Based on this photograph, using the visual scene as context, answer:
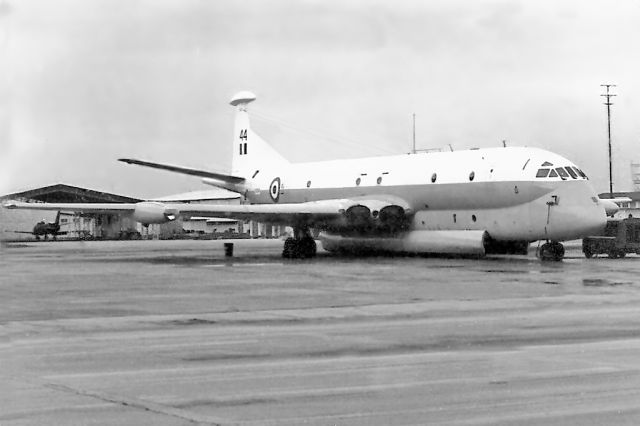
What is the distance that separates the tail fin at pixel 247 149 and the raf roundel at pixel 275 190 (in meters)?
2.15

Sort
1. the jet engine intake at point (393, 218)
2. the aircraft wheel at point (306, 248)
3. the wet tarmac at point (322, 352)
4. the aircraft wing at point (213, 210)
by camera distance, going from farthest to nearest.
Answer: the aircraft wheel at point (306, 248)
the jet engine intake at point (393, 218)
the aircraft wing at point (213, 210)
the wet tarmac at point (322, 352)

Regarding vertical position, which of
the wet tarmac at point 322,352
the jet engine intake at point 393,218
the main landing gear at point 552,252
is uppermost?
the jet engine intake at point 393,218

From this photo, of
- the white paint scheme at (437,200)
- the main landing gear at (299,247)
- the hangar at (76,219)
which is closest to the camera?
the white paint scheme at (437,200)

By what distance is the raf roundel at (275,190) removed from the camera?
4684 cm

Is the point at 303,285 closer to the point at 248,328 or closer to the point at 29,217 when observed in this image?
the point at 248,328

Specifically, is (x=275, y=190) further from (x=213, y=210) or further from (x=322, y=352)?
(x=322, y=352)

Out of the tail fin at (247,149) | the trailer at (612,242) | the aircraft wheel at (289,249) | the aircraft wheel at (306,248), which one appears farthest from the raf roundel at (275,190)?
the trailer at (612,242)

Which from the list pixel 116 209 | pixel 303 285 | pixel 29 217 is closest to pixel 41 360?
pixel 303 285

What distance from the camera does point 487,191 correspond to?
117 feet

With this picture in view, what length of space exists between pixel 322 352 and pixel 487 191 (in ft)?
79.9

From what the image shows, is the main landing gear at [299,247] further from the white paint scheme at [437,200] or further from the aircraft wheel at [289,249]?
the white paint scheme at [437,200]

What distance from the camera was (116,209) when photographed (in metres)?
37.8

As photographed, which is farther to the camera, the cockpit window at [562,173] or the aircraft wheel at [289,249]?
the aircraft wheel at [289,249]

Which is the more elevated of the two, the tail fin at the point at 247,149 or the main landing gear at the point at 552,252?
the tail fin at the point at 247,149
